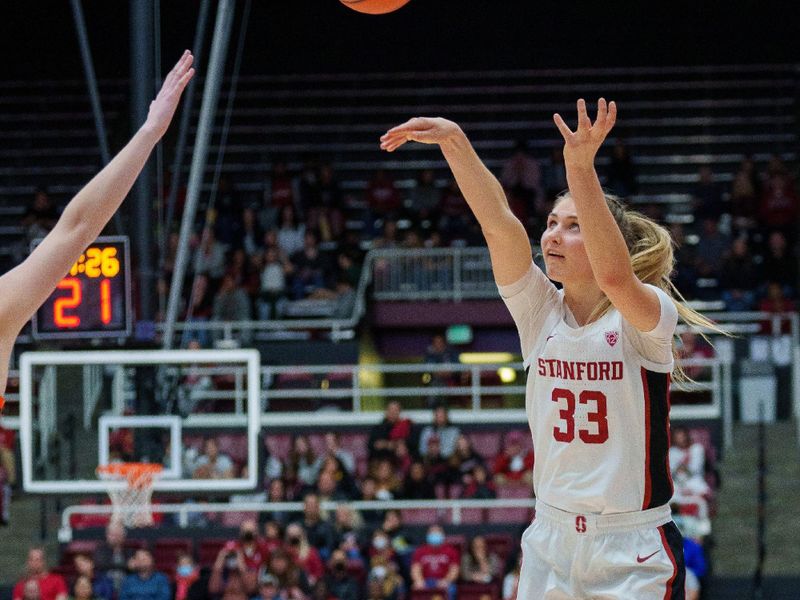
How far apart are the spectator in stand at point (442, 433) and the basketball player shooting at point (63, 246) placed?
40.3 ft

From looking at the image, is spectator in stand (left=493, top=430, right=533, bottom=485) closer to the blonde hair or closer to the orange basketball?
the orange basketball

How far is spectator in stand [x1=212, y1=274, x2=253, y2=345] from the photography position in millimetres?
17531

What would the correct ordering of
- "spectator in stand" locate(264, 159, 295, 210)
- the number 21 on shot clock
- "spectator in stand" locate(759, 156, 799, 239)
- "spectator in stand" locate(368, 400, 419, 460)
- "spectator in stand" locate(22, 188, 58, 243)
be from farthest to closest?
"spectator in stand" locate(264, 159, 295, 210) → "spectator in stand" locate(22, 188, 58, 243) → "spectator in stand" locate(759, 156, 799, 239) → "spectator in stand" locate(368, 400, 419, 460) → the number 21 on shot clock

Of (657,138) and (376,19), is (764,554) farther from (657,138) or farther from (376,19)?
(376,19)

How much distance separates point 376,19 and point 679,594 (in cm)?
1942

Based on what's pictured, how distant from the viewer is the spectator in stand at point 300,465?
14555mm

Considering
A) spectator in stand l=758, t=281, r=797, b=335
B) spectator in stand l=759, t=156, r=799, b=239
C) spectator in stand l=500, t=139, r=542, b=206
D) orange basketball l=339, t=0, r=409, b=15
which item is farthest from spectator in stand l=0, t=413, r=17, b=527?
orange basketball l=339, t=0, r=409, b=15

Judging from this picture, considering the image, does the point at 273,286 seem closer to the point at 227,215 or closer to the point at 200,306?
the point at 200,306

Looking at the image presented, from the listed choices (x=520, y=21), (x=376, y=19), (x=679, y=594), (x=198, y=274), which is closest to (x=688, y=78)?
(x=520, y=21)

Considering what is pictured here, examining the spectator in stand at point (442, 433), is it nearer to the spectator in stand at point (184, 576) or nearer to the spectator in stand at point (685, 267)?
the spectator in stand at point (184, 576)

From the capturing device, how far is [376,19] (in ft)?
73.8

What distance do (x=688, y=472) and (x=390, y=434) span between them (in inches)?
121

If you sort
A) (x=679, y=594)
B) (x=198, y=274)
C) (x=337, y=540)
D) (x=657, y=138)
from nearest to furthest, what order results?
(x=679, y=594) → (x=337, y=540) → (x=198, y=274) → (x=657, y=138)

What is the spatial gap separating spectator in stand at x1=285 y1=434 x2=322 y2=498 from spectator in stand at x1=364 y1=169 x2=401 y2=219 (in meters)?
5.69
